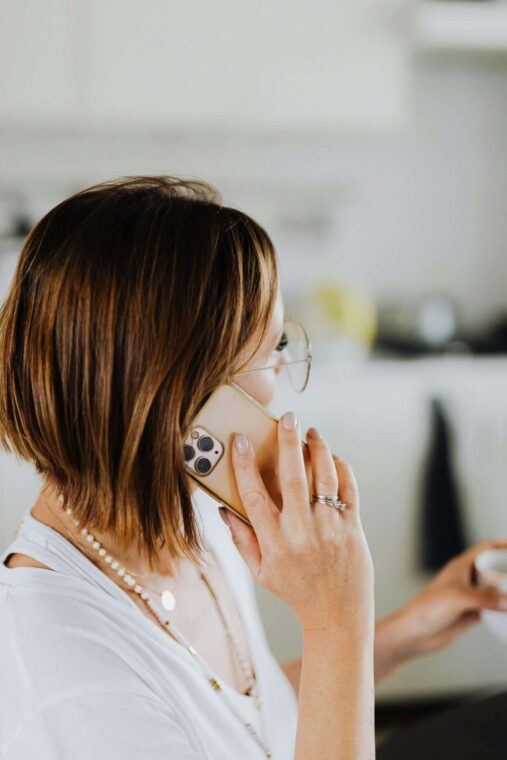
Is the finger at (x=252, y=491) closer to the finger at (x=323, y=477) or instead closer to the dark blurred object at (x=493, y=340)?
the finger at (x=323, y=477)

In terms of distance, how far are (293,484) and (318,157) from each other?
2138 mm

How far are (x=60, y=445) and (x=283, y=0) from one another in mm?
1910

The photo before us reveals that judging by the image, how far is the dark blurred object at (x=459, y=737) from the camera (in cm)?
73

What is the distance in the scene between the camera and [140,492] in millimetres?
692

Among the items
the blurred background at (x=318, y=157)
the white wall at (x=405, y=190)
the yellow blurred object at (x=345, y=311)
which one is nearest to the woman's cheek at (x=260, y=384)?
the blurred background at (x=318, y=157)

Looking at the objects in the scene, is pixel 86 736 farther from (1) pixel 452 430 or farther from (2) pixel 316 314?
(2) pixel 316 314

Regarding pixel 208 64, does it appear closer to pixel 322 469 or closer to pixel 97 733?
pixel 322 469

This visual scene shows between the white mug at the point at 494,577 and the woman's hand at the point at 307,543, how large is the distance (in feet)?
0.90

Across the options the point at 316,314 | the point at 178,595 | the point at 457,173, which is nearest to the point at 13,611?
the point at 178,595

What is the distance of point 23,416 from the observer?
71 centimetres

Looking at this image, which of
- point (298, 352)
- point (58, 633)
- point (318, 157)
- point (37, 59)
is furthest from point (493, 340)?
point (58, 633)

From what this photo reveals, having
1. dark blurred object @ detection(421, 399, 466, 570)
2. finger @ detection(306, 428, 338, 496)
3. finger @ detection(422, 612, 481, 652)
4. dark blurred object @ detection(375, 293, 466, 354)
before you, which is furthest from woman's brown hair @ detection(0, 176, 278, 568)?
dark blurred object @ detection(375, 293, 466, 354)

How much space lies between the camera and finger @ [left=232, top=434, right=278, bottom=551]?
70 centimetres

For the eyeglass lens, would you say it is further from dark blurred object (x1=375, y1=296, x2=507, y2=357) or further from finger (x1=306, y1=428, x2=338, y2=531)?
dark blurred object (x1=375, y1=296, x2=507, y2=357)
